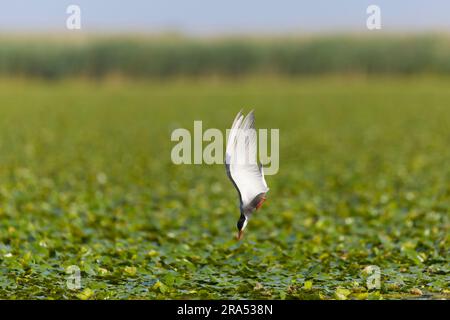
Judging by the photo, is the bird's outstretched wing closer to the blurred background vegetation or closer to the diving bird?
the diving bird

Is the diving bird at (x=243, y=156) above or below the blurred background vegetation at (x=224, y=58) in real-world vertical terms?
below

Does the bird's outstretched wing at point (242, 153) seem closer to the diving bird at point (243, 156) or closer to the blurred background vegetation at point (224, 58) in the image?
the diving bird at point (243, 156)

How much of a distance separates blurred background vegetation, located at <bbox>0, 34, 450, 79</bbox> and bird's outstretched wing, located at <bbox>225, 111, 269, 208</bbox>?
3418 centimetres

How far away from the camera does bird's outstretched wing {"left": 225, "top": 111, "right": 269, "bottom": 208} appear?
17.3 ft

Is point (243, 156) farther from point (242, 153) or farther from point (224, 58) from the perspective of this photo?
point (224, 58)

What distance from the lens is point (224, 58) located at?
3984 centimetres

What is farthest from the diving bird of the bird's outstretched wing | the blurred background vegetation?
the blurred background vegetation

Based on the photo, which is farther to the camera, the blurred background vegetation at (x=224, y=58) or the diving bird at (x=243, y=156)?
the blurred background vegetation at (x=224, y=58)

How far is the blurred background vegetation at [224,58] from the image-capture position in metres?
38.9

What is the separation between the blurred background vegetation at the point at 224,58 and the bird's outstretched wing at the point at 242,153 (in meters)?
34.2

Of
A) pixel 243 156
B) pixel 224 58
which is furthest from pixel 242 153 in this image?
pixel 224 58

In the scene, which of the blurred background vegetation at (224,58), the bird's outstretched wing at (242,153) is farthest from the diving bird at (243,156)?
the blurred background vegetation at (224,58)

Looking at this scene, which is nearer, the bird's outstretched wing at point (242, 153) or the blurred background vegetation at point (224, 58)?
the bird's outstretched wing at point (242, 153)

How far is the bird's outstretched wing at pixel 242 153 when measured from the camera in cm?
529
